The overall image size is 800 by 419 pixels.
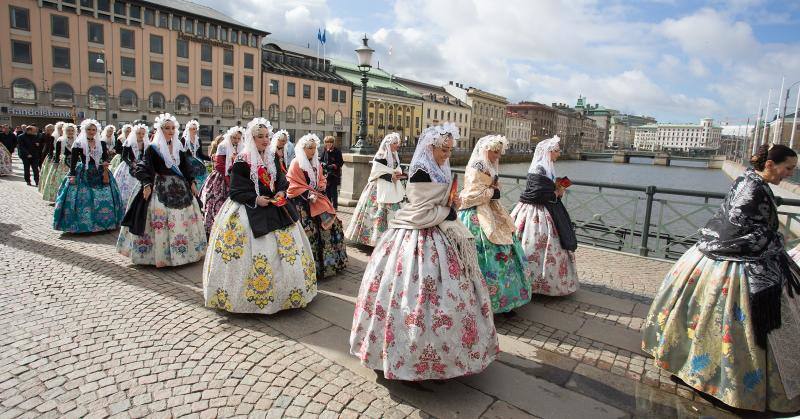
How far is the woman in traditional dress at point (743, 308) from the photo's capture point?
3018 millimetres

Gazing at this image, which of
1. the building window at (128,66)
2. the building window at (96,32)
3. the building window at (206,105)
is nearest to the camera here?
the building window at (96,32)

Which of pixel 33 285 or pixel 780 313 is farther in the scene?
pixel 33 285

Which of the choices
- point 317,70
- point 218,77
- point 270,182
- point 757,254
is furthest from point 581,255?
point 317,70

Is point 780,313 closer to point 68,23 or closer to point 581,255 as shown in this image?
point 581,255

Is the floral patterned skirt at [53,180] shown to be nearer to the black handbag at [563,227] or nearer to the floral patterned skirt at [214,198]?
the floral patterned skirt at [214,198]

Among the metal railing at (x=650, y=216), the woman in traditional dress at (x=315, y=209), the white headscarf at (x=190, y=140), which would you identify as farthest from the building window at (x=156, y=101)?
the woman in traditional dress at (x=315, y=209)

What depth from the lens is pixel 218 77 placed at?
48.9 metres

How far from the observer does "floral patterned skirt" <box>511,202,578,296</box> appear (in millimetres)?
4984

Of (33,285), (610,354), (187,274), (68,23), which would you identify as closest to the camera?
(610,354)

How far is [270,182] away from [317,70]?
59244 mm

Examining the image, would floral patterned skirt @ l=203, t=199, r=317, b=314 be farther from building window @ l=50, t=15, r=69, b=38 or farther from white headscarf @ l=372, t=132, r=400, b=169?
building window @ l=50, t=15, r=69, b=38

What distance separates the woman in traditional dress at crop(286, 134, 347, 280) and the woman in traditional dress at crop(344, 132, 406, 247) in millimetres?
1183

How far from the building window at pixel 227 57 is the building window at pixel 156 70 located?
→ 6.83 meters

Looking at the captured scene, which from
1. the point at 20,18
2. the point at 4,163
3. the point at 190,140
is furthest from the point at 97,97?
the point at 190,140
